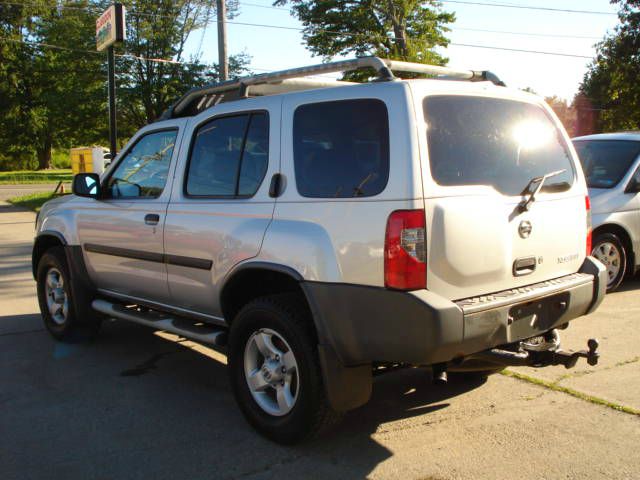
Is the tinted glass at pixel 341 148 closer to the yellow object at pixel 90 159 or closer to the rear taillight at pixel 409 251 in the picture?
the rear taillight at pixel 409 251

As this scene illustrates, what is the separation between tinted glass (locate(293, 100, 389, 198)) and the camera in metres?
3.17

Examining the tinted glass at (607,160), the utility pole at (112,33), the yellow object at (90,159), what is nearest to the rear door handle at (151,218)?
the tinted glass at (607,160)

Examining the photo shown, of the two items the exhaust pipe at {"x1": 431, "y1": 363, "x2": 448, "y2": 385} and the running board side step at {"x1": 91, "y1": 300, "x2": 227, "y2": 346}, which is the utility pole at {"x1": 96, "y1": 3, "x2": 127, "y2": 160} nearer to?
the running board side step at {"x1": 91, "y1": 300, "x2": 227, "y2": 346}

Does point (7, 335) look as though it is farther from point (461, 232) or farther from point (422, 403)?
point (461, 232)

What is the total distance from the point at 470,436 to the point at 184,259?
82.6 inches

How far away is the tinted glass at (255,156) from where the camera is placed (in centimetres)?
380

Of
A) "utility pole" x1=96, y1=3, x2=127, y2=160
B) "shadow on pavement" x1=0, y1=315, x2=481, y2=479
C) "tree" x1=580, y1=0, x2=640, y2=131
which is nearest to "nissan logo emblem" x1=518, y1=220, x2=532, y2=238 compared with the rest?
"shadow on pavement" x1=0, y1=315, x2=481, y2=479

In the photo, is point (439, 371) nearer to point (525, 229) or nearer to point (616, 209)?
point (525, 229)

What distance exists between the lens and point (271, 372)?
143 inches

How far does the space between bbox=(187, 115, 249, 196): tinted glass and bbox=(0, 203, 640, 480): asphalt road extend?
1.43m

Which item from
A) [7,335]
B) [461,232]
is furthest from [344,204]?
[7,335]

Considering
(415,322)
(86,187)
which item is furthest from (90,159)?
(415,322)

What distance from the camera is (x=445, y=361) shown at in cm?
312

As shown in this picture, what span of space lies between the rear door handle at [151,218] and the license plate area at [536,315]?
8.17 ft
